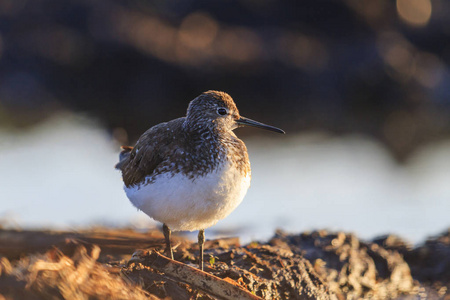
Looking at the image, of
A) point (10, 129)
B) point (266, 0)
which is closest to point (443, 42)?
point (266, 0)

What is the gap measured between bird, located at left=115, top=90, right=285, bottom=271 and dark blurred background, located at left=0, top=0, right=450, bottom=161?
14.9 metres

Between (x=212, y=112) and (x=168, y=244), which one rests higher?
(x=212, y=112)

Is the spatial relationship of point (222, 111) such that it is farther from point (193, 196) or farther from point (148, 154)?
point (193, 196)

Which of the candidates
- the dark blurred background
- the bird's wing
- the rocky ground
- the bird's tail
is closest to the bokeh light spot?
the dark blurred background

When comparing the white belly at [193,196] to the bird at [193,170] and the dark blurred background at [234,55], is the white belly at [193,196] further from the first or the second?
the dark blurred background at [234,55]

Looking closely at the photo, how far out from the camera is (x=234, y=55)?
25109 millimetres

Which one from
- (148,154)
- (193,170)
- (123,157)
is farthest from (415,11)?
(193,170)

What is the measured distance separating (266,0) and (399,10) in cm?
565

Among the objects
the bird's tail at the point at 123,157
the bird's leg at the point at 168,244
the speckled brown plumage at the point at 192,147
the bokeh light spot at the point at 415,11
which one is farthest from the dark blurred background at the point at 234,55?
the bird's leg at the point at 168,244

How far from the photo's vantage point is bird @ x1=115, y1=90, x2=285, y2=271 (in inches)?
255

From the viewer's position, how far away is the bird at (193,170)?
21.2 feet

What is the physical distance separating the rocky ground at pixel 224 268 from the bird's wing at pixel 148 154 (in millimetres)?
885

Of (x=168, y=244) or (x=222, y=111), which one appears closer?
(x=168, y=244)

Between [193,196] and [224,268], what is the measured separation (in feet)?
4.10
